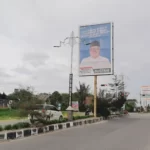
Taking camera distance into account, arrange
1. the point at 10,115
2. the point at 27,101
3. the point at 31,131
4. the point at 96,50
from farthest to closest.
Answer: the point at 10,115 → the point at 96,50 → the point at 27,101 → the point at 31,131

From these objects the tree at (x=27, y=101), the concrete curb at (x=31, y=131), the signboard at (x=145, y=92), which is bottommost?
the concrete curb at (x=31, y=131)

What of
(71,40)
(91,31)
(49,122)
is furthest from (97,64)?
(49,122)

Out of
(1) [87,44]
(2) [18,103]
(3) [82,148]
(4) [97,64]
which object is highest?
(1) [87,44]

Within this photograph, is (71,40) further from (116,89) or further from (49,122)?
(116,89)

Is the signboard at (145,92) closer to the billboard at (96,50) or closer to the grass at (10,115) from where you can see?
the grass at (10,115)

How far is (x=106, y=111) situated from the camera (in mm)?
35156

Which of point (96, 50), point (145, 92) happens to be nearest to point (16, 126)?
point (96, 50)

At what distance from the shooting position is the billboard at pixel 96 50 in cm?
3038

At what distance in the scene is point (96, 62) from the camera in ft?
101

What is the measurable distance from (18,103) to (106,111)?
60.4 feet

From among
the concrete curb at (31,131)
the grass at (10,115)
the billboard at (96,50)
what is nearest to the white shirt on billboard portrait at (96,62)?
the billboard at (96,50)

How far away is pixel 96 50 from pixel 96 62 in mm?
1135

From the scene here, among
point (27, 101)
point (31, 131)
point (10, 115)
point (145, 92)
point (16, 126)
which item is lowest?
point (31, 131)

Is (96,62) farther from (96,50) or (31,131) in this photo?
(31,131)
